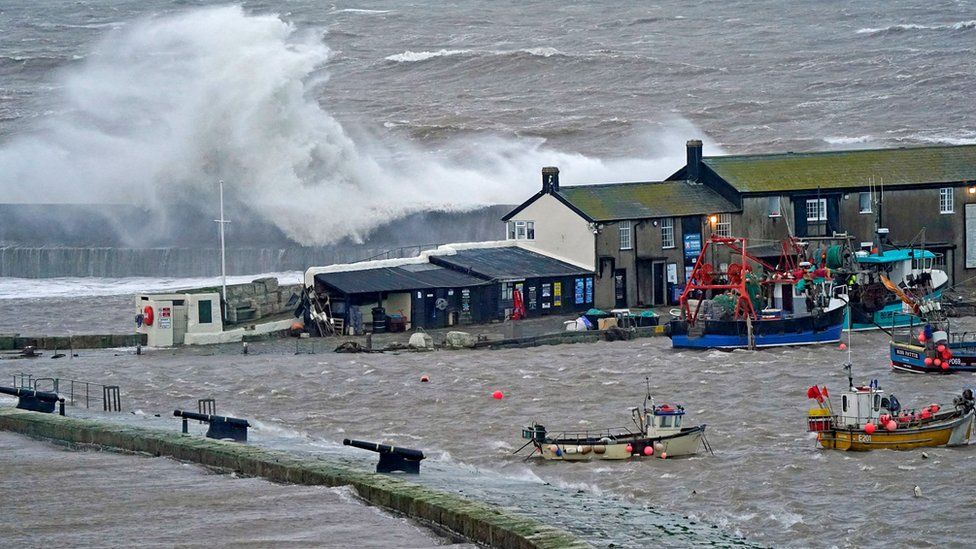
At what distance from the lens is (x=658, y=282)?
45625 mm

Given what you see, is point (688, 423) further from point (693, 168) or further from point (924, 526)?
point (693, 168)

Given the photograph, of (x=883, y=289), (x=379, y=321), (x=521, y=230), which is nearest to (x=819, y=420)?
(x=883, y=289)

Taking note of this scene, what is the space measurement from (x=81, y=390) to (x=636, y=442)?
11.9 m

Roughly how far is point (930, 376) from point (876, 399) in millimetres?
7052

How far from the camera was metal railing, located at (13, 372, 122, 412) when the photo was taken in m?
28.8

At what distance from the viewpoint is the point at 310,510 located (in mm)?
16953

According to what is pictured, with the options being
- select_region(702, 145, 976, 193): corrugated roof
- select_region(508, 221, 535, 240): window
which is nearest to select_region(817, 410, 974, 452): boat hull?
select_region(702, 145, 976, 193): corrugated roof

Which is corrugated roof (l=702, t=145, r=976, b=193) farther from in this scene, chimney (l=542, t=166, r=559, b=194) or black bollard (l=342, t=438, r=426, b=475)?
black bollard (l=342, t=438, r=426, b=475)

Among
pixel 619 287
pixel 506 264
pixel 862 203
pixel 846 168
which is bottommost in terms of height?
pixel 619 287

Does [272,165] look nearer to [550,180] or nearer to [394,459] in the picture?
[550,180]

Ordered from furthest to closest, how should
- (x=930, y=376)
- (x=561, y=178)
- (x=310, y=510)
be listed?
(x=561, y=178), (x=930, y=376), (x=310, y=510)

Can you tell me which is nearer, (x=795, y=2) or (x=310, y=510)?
(x=310, y=510)

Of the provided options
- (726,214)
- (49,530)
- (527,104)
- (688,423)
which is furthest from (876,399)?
(527,104)

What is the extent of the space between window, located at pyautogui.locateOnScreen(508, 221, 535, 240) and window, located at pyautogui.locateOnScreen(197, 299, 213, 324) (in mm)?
10349
